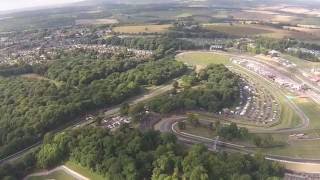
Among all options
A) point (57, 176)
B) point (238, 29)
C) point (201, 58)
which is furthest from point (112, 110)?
point (238, 29)

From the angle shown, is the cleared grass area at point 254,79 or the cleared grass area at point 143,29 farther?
the cleared grass area at point 143,29

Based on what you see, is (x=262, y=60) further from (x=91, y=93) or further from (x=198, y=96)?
(x=91, y=93)

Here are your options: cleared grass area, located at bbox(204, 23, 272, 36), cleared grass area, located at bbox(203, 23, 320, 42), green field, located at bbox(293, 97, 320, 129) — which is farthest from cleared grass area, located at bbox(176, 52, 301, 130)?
cleared grass area, located at bbox(203, 23, 320, 42)

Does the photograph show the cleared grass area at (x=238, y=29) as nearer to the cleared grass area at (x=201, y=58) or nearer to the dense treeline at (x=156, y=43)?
the dense treeline at (x=156, y=43)

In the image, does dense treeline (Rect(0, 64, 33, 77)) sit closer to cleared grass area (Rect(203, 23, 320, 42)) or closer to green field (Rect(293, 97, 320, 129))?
green field (Rect(293, 97, 320, 129))

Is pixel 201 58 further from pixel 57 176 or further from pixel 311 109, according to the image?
pixel 57 176

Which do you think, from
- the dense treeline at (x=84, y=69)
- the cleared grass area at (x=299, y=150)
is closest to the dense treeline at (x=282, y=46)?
the dense treeline at (x=84, y=69)

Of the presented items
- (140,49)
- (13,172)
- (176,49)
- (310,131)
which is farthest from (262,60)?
(13,172)
